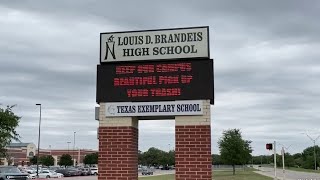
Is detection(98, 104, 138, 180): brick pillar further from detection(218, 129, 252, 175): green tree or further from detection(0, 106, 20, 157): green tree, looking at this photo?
detection(218, 129, 252, 175): green tree

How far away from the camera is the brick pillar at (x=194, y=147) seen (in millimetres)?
11039

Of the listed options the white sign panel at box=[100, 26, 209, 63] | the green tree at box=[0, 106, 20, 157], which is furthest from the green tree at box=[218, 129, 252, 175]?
the white sign panel at box=[100, 26, 209, 63]

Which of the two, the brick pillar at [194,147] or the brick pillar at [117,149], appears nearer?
the brick pillar at [194,147]

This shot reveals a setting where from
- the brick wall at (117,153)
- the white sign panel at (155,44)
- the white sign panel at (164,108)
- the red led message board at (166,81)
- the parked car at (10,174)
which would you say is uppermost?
the white sign panel at (155,44)

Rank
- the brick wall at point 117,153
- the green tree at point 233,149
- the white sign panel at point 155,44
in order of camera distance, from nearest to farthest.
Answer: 1. the brick wall at point 117,153
2. the white sign panel at point 155,44
3. the green tree at point 233,149

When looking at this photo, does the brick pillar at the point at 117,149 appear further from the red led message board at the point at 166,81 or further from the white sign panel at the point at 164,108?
the red led message board at the point at 166,81

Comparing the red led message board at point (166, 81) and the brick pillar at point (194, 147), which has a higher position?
the red led message board at point (166, 81)

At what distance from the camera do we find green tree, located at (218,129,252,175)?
59.2 meters

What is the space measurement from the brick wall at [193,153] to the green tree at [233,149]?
48.8 meters

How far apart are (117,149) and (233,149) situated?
162 ft

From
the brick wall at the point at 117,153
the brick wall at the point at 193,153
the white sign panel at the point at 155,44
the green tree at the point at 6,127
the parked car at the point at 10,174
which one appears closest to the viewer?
the brick wall at the point at 193,153

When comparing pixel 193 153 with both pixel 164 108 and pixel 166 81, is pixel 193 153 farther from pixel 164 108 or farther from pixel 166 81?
pixel 166 81

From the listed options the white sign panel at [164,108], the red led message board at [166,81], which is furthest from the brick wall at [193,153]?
the red led message board at [166,81]

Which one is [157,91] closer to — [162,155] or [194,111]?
[194,111]
